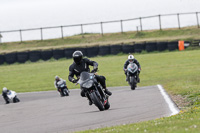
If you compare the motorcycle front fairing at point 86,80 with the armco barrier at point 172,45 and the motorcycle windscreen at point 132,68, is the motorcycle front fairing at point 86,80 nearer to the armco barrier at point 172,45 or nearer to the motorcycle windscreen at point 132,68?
the motorcycle windscreen at point 132,68

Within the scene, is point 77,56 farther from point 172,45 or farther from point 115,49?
point 115,49

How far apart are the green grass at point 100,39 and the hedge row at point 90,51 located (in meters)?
4.54

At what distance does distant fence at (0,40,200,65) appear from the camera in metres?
44.6

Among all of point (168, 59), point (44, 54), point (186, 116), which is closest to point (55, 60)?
point (44, 54)

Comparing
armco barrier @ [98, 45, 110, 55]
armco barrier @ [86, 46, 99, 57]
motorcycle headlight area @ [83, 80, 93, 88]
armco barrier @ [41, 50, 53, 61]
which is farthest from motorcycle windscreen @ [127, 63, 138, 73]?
armco barrier @ [41, 50, 53, 61]

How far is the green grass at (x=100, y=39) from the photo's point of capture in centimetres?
5181

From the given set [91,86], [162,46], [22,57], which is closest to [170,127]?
[91,86]

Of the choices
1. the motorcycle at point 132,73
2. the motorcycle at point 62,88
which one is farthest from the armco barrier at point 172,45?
the motorcycle at point 132,73

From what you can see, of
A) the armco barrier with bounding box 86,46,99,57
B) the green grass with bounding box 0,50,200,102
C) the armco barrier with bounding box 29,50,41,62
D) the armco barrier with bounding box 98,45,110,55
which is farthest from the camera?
the armco barrier with bounding box 29,50,41,62

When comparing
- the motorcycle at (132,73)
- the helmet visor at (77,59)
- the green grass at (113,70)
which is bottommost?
the green grass at (113,70)

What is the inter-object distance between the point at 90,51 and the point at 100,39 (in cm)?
1074

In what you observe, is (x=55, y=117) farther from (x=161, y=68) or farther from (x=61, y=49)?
(x=61, y=49)

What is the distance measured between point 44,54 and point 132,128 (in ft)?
130

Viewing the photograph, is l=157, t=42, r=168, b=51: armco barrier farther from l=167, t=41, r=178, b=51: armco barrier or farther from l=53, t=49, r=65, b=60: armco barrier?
l=53, t=49, r=65, b=60: armco barrier
